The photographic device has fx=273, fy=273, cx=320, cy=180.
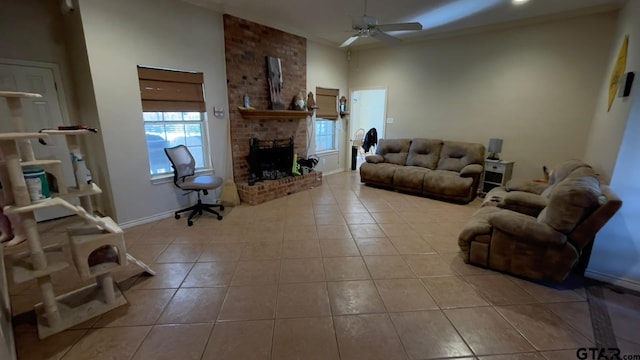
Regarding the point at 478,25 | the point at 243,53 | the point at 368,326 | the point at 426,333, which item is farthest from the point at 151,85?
the point at 478,25

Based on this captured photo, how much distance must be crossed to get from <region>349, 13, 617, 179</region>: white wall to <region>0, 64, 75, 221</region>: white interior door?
5.48m

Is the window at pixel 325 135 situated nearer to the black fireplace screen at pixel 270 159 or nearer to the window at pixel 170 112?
the black fireplace screen at pixel 270 159

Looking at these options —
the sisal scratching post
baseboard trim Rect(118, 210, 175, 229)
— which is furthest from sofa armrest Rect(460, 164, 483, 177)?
baseboard trim Rect(118, 210, 175, 229)

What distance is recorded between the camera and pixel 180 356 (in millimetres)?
1616

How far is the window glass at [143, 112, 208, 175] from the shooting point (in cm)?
358

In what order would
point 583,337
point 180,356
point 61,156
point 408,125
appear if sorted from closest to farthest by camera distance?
point 180,356
point 583,337
point 61,156
point 408,125

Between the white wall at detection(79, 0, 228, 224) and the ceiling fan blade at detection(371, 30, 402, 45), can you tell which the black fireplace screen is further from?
the ceiling fan blade at detection(371, 30, 402, 45)

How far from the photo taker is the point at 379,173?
5203mm

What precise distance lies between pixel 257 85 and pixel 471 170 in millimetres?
3777

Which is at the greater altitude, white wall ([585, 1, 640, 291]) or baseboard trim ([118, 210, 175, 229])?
white wall ([585, 1, 640, 291])

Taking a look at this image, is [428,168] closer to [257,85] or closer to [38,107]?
[257,85]

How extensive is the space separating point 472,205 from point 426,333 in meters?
3.18

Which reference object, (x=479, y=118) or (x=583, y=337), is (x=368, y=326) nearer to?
(x=583, y=337)

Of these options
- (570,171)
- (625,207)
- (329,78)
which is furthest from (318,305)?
(329,78)
